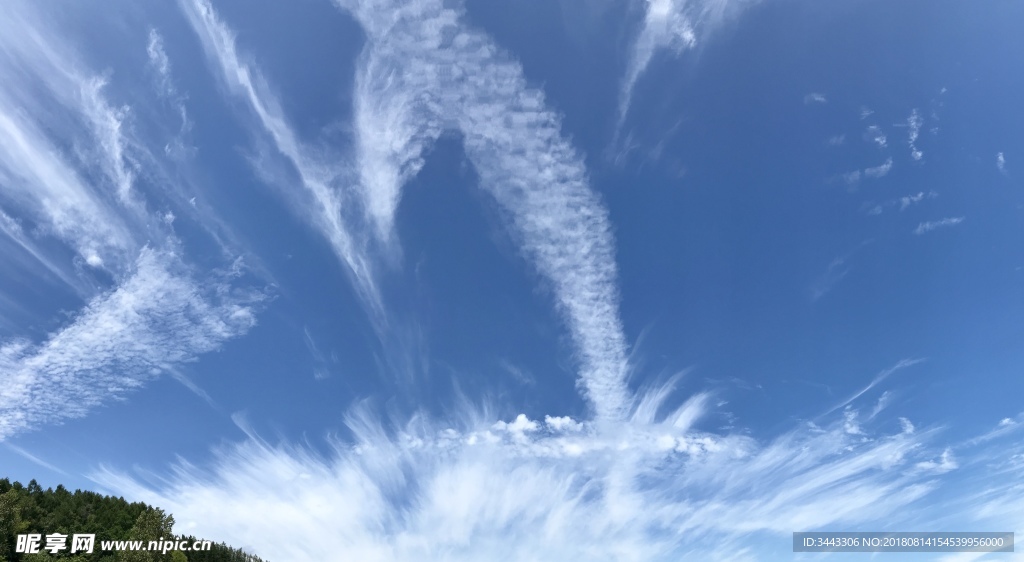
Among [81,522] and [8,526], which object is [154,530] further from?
[81,522]

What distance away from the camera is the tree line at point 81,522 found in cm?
13012

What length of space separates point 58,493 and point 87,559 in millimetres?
70589

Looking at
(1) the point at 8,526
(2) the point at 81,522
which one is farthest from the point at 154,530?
(2) the point at 81,522

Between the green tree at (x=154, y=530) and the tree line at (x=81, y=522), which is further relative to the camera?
the green tree at (x=154, y=530)

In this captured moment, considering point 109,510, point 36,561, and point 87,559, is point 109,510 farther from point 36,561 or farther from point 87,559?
point 36,561

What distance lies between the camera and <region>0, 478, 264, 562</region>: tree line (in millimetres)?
130125

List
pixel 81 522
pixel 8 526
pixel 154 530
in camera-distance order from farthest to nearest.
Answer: pixel 81 522, pixel 154 530, pixel 8 526

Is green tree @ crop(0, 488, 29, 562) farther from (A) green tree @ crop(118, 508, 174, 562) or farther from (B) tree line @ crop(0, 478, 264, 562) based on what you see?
(A) green tree @ crop(118, 508, 174, 562)

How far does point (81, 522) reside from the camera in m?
166

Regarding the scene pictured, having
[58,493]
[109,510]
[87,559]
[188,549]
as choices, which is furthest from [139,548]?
[58,493]

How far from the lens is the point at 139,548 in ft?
438

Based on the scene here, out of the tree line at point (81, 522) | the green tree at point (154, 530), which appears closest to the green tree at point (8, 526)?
the tree line at point (81, 522)

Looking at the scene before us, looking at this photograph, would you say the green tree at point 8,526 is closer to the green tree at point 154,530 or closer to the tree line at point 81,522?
the tree line at point 81,522

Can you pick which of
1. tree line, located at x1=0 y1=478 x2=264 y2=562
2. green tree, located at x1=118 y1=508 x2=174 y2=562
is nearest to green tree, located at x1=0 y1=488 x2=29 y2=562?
tree line, located at x1=0 y1=478 x2=264 y2=562
